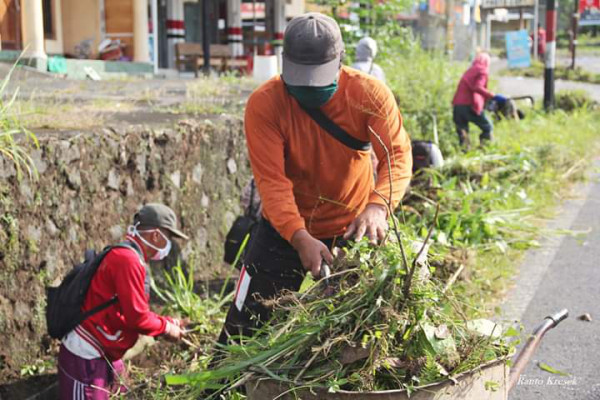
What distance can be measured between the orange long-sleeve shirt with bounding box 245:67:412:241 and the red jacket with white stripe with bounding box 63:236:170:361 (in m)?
1.08

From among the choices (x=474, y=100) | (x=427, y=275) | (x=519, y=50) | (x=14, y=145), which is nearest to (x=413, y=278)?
(x=427, y=275)

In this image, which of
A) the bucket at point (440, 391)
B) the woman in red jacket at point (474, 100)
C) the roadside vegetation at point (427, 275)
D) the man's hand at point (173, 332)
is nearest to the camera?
the bucket at point (440, 391)

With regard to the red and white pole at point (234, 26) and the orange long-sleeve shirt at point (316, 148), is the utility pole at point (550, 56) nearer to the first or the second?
the red and white pole at point (234, 26)

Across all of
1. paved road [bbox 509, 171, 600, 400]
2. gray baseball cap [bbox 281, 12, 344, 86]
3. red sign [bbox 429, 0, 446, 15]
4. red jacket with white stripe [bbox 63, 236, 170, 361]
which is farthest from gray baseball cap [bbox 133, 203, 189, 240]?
red sign [bbox 429, 0, 446, 15]

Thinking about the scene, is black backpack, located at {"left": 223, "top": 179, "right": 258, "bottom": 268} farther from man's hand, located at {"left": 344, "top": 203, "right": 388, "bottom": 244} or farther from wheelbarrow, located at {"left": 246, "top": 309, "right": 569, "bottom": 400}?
wheelbarrow, located at {"left": 246, "top": 309, "right": 569, "bottom": 400}

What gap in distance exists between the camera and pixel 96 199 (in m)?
5.96

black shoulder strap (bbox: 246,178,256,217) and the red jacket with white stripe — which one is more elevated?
black shoulder strap (bbox: 246,178,256,217)

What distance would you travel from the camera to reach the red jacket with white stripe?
459 cm

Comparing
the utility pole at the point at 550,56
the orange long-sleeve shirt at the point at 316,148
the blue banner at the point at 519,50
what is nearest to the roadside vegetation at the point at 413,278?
the orange long-sleeve shirt at the point at 316,148

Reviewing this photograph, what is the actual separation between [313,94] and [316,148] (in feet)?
0.98

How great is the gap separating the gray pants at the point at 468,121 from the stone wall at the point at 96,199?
5.15 m

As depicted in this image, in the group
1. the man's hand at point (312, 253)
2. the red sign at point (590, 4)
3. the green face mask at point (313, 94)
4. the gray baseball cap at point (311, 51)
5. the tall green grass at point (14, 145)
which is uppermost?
the red sign at point (590, 4)

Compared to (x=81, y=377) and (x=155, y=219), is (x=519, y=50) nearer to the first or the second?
(x=155, y=219)

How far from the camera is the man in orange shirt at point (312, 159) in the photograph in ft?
12.0
